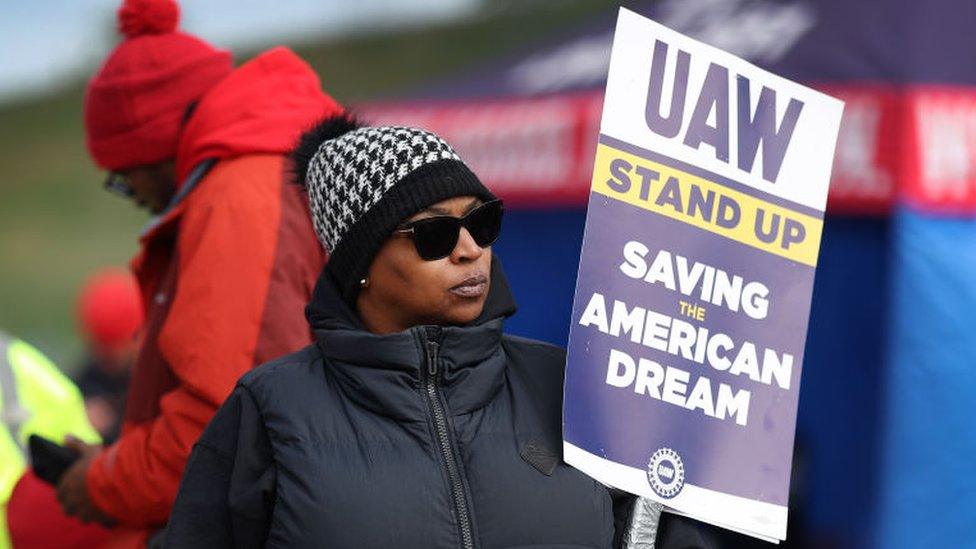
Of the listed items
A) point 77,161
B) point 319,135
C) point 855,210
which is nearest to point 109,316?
point 855,210

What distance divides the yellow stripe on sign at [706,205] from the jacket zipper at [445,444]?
12.6 inches

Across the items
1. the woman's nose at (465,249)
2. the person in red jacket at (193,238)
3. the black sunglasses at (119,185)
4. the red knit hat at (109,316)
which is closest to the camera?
the woman's nose at (465,249)

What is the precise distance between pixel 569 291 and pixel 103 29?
1599 cm

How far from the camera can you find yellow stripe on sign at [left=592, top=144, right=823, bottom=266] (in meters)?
2.36

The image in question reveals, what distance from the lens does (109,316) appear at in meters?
7.93

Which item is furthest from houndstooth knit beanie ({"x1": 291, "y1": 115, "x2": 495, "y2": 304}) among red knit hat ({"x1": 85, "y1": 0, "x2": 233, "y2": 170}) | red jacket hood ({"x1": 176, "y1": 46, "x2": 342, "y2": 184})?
red knit hat ({"x1": 85, "y1": 0, "x2": 233, "y2": 170})

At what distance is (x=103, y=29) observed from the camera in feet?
69.9

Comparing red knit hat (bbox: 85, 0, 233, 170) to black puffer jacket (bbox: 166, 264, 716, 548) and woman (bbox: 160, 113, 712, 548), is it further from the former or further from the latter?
black puffer jacket (bbox: 166, 264, 716, 548)

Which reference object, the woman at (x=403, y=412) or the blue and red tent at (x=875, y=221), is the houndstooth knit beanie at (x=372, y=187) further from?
the blue and red tent at (x=875, y=221)

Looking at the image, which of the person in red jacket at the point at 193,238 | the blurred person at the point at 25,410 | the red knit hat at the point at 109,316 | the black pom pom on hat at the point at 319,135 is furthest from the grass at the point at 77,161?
the black pom pom on hat at the point at 319,135

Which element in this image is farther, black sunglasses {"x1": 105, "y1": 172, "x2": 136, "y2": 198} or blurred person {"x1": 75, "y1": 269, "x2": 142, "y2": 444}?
blurred person {"x1": 75, "y1": 269, "x2": 142, "y2": 444}

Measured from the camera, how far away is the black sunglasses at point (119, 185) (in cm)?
344

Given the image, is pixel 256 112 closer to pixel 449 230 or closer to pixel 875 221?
pixel 449 230

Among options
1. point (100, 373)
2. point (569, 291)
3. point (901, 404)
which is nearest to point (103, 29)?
point (100, 373)
